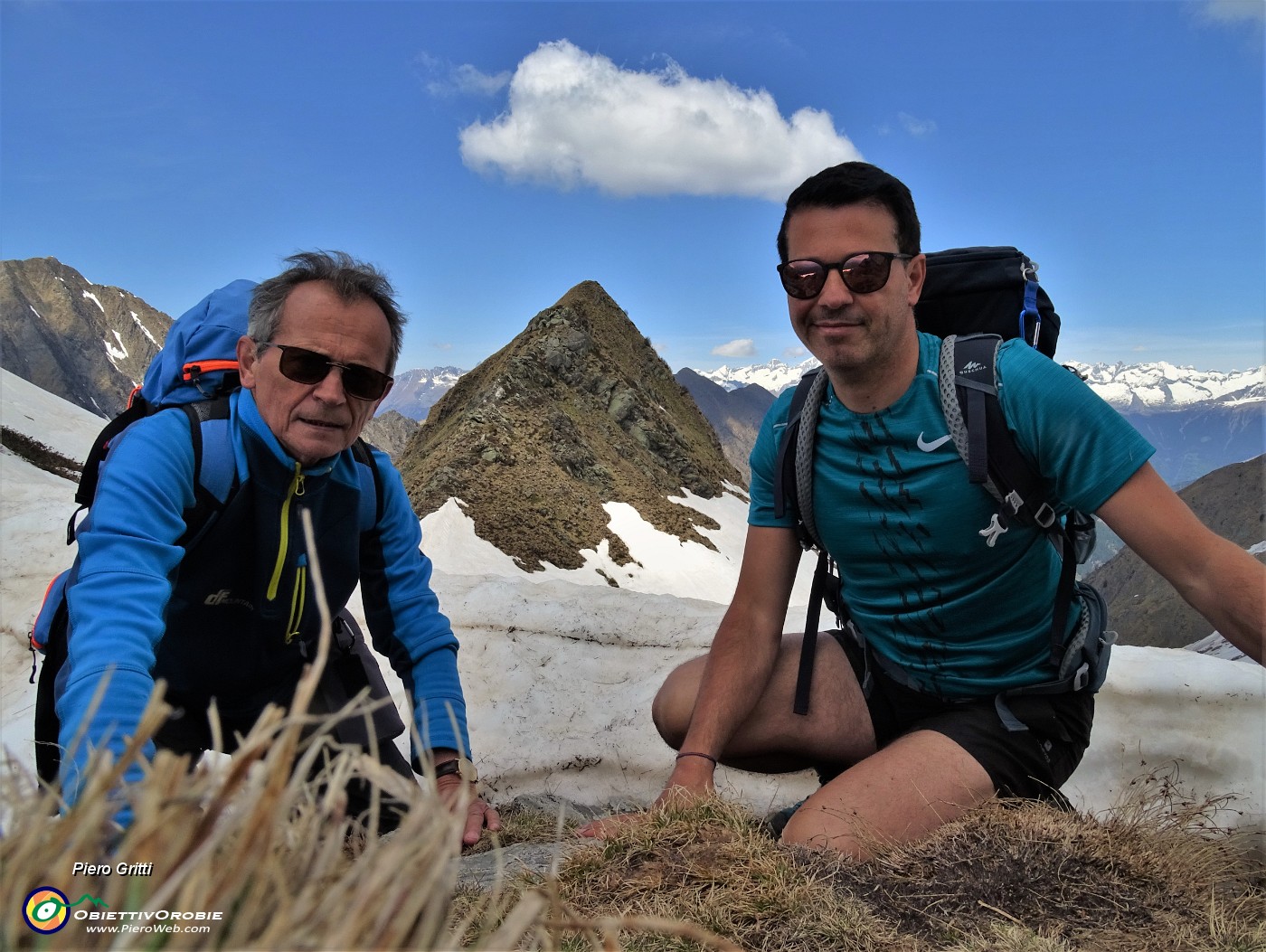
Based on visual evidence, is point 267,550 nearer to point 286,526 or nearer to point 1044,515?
point 286,526

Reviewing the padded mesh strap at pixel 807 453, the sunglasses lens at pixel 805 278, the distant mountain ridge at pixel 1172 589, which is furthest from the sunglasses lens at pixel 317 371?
the distant mountain ridge at pixel 1172 589

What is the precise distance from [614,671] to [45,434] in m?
14.5

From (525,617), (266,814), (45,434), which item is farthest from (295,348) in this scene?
(45,434)

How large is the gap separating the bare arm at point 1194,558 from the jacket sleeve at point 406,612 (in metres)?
2.95

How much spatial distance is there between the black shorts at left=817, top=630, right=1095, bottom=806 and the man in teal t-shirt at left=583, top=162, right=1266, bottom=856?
0.4 inches

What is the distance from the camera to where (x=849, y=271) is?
3.84 meters

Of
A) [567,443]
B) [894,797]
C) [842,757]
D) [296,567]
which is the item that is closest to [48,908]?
[296,567]

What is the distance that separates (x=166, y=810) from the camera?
3.11 ft

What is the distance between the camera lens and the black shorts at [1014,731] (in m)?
3.86

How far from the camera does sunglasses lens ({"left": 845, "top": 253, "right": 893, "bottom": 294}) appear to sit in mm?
3832

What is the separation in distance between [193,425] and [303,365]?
487 mm

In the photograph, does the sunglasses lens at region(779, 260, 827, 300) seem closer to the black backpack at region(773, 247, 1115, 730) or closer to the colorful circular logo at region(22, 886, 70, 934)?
the black backpack at region(773, 247, 1115, 730)

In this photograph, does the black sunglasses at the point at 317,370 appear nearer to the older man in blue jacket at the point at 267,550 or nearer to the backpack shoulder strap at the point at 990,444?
the older man in blue jacket at the point at 267,550
